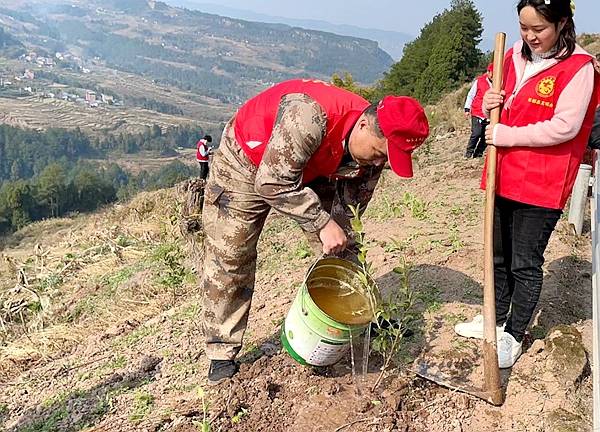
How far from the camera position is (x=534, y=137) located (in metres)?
2.40

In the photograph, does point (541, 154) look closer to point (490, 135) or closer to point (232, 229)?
point (490, 135)

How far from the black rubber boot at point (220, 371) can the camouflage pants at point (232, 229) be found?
41mm

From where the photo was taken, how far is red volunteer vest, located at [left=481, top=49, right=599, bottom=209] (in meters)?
2.39

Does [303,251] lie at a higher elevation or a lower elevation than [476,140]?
lower

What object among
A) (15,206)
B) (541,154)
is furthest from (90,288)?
(15,206)

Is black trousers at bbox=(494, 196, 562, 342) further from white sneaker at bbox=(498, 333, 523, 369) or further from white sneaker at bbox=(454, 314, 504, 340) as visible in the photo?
white sneaker at bbox=(454, 314, 504, 340)

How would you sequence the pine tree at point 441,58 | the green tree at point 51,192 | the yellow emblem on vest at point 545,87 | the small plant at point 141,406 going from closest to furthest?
the yellow emblem on vest at point 545,87, the small plant at point 141,406, the pine tree at point 441,58, the green tree at point 51,192

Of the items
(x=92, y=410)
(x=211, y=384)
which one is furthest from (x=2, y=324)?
(x=211, y=384)

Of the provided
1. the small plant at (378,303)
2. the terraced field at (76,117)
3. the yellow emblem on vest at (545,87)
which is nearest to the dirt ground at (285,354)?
the small plant at (378,303)

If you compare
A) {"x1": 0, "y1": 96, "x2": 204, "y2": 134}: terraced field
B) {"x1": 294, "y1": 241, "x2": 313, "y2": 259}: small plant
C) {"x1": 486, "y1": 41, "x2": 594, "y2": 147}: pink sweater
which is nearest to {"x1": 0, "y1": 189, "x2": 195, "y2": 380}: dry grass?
{"x1": 294, "y1": 241, "x2": 313, "y2": 259}: small plant

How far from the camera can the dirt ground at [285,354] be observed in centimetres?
267

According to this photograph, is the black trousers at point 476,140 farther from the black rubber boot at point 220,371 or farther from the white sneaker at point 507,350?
the black rubber boot at point 220,371

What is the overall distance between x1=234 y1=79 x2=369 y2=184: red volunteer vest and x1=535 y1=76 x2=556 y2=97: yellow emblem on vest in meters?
0.71

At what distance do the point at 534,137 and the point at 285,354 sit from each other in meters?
1.69
